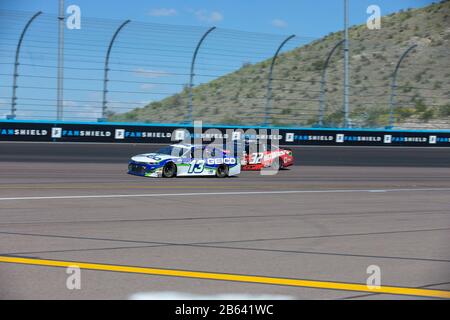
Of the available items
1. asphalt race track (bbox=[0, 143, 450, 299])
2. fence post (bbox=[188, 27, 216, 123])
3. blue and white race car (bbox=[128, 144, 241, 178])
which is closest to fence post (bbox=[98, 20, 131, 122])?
fence post (bbox=[188, 27, 216, 123])

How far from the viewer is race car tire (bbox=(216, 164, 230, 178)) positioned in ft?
64.8

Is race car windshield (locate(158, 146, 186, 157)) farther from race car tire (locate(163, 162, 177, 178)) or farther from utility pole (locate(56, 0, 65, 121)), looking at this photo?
utility pole (locate(56, 0, 65, 121))

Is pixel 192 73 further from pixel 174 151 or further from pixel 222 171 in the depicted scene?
pixel 174 151

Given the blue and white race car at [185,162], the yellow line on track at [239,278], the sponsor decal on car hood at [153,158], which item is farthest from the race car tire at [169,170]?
the yellow line on track at [239,278]

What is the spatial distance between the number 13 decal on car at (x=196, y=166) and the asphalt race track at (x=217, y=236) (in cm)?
33

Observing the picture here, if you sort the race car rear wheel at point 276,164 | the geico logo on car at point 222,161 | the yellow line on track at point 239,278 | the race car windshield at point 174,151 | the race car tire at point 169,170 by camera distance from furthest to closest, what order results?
the race car rear wheel at point 276,164, the geico logo on car at point 222,161, the race car windshield at point 174,151, the race car tire at point 169,170, the yellow line on track at point 239,278

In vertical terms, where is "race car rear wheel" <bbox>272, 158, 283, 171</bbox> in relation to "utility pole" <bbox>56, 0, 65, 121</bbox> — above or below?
below

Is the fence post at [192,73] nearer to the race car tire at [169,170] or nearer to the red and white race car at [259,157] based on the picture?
the red and white race car at [259,157]

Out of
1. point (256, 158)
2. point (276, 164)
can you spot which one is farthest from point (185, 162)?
point (276, 164)

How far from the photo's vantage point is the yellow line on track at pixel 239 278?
6504mm
